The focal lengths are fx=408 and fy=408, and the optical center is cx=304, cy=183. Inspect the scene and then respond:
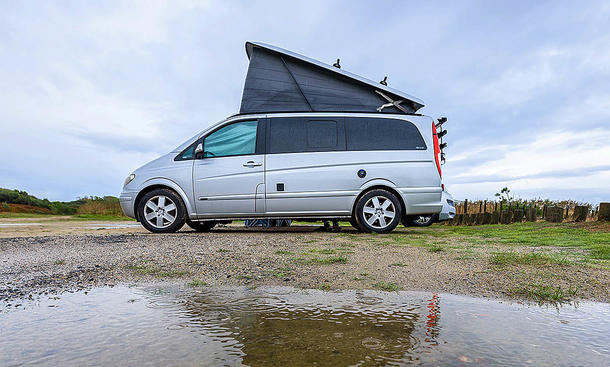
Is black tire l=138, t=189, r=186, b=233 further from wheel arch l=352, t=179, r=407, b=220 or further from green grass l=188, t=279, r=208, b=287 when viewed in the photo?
green grass l=188, t=279, r=208, b=287

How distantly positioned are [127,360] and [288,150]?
531cm

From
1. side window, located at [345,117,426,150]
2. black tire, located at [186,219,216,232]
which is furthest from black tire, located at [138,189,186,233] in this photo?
side window, located at [345,117,426,150]

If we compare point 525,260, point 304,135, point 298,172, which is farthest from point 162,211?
point 525,260

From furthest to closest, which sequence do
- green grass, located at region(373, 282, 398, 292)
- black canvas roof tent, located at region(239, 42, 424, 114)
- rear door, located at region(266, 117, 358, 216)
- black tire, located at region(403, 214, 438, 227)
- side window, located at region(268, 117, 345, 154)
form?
black canvas roof tent, located at region(239, 42, 424, 114) < black tire, located at region(403, 214, 438, 227) < side window, located at region(268, 117, 345, 154) < rear door, located at region(266, 117, 358, 216) < green grass, located at region(373, 282, 398, 292)

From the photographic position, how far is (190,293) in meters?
2.37

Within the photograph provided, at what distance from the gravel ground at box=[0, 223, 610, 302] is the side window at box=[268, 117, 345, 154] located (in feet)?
7.87

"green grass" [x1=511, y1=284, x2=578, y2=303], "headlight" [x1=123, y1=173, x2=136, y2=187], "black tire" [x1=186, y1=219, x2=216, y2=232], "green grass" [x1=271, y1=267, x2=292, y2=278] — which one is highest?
"headlight" [x1=123, y1=173, x2=136, y2=187]

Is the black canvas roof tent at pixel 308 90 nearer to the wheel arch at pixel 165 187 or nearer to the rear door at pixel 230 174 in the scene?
the rear door at pixel 230 174

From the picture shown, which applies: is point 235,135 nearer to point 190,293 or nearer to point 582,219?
point 190,293

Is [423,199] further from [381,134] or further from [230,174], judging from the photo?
[230,174]

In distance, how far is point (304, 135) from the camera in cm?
661

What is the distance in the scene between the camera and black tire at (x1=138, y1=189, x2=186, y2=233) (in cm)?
660

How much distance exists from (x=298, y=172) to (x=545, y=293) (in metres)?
4.40

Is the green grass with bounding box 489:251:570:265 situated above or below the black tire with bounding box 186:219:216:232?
below
